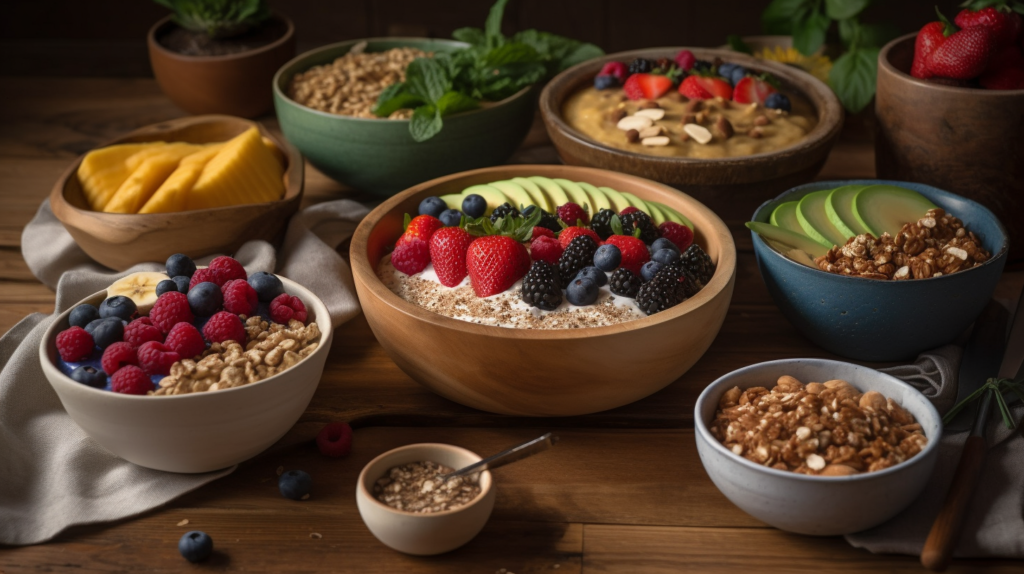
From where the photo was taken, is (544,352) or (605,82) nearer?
(544,352)

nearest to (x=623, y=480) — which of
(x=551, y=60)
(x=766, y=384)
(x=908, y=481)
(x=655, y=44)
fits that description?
(x=766, y=384)

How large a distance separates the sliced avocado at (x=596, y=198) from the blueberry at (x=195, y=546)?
853 millimetres

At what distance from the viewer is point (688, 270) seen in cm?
143

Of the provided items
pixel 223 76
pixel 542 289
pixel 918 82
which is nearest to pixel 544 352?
pixel 542 289

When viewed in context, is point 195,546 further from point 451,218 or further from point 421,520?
point 451,218

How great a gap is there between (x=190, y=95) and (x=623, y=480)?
161 cm

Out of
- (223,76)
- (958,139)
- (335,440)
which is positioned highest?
(958,139)

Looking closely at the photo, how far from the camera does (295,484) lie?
4.19 feet

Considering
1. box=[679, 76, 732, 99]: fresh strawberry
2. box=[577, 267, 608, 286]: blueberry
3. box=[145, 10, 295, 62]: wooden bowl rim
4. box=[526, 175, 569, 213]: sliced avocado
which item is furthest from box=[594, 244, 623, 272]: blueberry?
box=[145, 10, 295, 62]: wooden bowl rim

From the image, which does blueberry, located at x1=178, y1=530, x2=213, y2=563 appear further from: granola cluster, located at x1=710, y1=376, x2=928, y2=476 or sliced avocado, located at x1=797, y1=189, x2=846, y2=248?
sliced avocado, located at x1=797, y1=189, x2=846, y2=248

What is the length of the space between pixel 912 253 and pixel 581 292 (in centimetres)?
54

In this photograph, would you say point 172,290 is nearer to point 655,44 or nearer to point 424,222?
point 424,222

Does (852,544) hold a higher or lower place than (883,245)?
lower

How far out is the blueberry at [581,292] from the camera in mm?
1385
